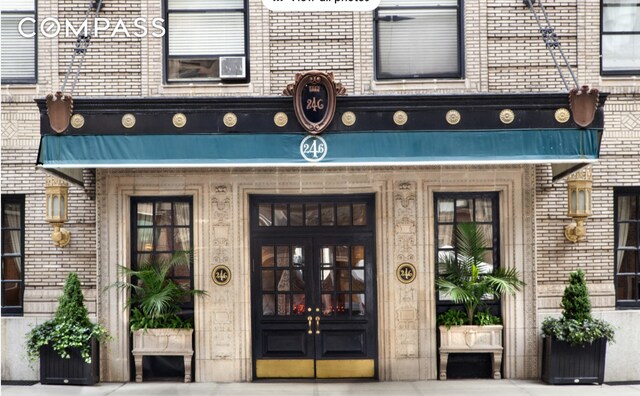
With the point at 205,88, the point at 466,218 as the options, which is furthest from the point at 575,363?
the point at 205,88

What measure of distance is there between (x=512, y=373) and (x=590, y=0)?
20.1ft

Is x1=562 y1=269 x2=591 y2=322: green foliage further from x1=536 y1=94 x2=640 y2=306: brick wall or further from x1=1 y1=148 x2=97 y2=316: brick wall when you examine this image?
x1=1 y1=148 x2=97 y2=316: brick wall

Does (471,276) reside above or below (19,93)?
below

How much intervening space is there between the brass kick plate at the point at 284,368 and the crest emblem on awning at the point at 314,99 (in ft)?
13.0

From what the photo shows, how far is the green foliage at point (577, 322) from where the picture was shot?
1004cm

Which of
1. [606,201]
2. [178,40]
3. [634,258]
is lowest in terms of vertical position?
[634,258]

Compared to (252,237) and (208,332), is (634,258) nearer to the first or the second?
(252,237)

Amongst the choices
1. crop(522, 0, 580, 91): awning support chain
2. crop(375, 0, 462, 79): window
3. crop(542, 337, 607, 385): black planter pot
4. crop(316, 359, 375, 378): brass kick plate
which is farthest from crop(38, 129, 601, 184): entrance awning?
crop(316, 359, 375, 378): brass kick plate

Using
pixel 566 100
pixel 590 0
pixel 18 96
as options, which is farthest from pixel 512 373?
pixel 18 96

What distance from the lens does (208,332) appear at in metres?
10.9

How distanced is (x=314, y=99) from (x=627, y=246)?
5874mm

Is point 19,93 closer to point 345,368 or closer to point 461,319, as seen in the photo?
point 345,368

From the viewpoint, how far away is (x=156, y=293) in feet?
34.8

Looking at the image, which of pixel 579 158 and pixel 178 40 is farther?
pixel 178 40
